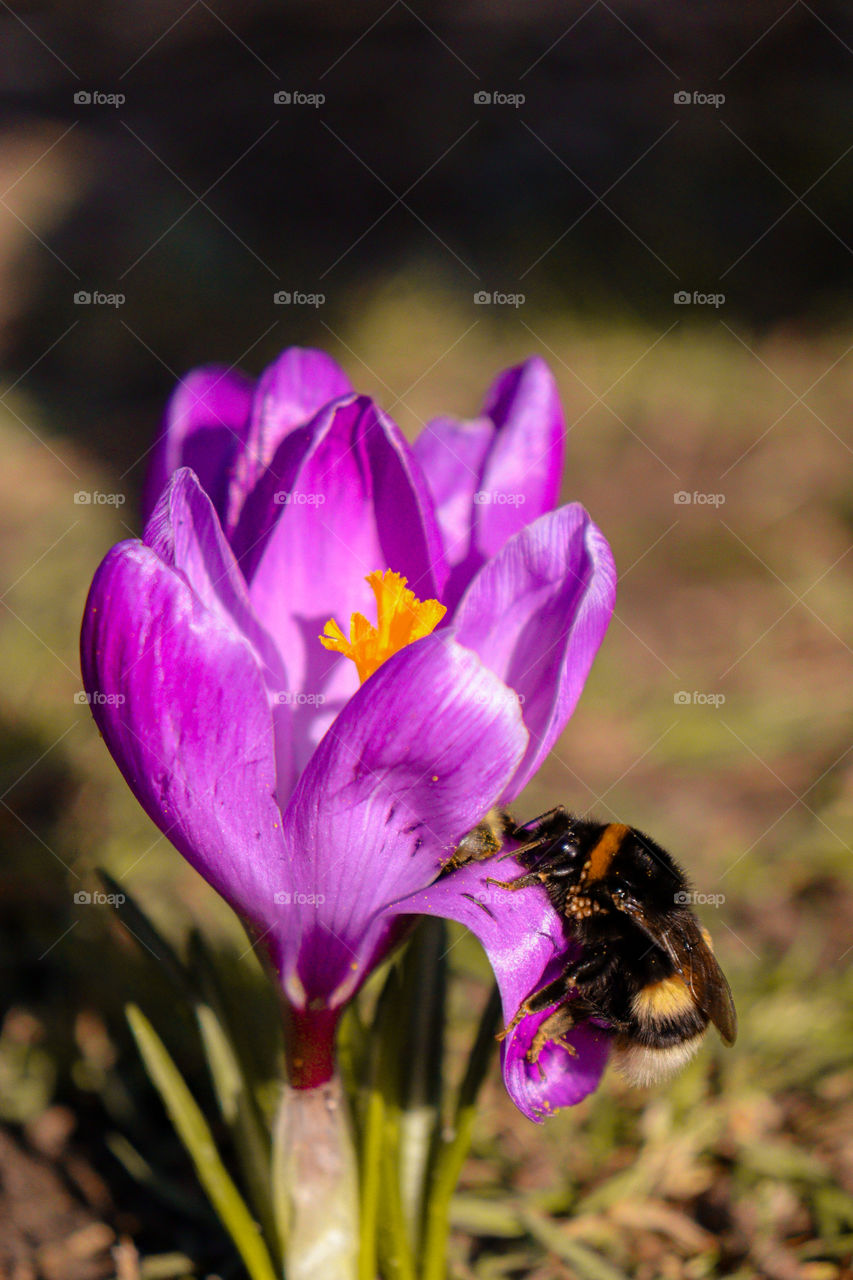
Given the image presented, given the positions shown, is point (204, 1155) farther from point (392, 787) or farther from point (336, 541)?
point (336, 541)

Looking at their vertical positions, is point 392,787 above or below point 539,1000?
above

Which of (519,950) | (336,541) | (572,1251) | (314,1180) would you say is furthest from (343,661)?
(572,1251)

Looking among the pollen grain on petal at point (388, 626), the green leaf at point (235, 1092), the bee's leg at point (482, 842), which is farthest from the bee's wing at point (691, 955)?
the green leaf at point (235, 1092)

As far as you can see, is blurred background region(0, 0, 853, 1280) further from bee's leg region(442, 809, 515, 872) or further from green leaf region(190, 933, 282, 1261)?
bee's leg region(442, 809, 515, 872)

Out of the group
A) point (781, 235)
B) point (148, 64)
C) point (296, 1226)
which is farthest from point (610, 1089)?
point (148, 64)

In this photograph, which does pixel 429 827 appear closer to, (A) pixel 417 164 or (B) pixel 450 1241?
(B) pixel 450 1241

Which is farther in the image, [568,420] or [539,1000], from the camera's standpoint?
[568,420]

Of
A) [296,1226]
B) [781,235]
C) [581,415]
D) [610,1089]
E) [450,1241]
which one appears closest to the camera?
[296,1226]
